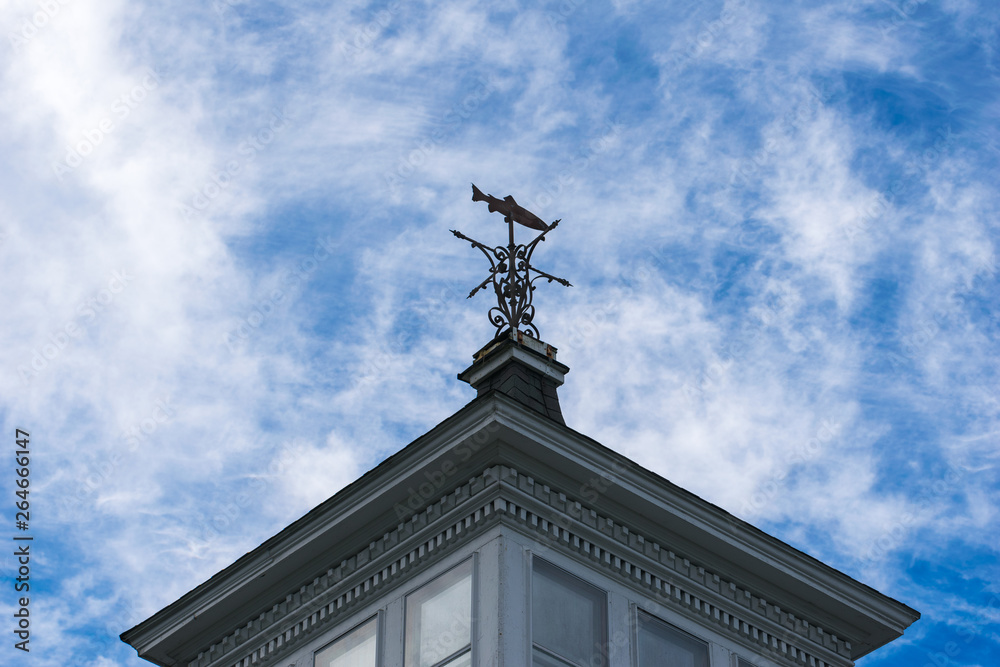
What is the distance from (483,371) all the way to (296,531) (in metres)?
4.54

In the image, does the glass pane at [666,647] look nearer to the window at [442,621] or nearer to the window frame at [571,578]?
the window frame at [571,578]

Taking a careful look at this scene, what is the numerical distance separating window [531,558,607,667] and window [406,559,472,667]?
835 millimetres

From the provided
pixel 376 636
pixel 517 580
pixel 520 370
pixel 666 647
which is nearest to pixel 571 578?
pixel 517 580

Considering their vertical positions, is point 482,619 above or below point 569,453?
below

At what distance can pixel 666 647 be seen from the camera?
2400 cm

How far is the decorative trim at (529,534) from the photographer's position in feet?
77.0

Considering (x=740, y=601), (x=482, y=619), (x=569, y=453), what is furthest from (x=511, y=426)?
(x=740, y=601)

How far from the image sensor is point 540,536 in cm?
2344

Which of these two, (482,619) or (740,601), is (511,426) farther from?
(740,601)

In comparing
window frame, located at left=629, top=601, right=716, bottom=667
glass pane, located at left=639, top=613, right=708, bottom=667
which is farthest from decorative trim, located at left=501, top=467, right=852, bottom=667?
glass pane, located at left=639, top=613, right=708, bottom=667

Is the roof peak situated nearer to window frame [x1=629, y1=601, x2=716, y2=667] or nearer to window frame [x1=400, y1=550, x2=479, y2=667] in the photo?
window frame [x1=629, y1=601, x2=716, y2=667]

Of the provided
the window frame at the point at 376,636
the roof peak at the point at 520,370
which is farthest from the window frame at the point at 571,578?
the roof peak at the point at 520,370

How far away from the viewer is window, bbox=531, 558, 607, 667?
22484 millimetres

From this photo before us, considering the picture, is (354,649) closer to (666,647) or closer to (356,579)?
(356,579)
